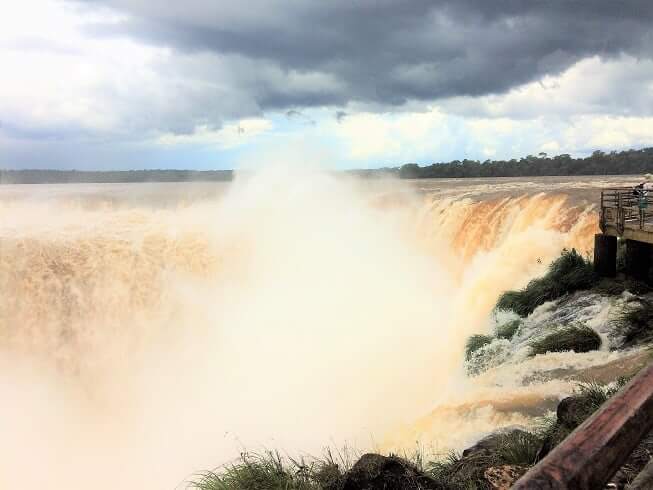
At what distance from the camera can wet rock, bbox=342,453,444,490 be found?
4266mm

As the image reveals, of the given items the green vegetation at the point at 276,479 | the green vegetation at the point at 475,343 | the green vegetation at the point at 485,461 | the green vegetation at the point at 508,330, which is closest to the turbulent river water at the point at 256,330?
the green vegetation at the point at 475,343

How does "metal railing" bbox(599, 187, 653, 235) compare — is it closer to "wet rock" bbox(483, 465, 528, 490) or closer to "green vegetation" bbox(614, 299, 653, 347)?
"green vegetation" bbox(614, 299, 653, 347)

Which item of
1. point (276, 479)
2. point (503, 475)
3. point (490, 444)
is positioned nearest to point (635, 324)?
point (490, 444)

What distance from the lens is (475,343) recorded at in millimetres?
12484

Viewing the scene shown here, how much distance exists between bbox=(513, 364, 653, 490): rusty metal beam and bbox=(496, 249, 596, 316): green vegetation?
38.0 ft

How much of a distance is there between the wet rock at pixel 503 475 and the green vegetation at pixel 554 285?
8.78 m

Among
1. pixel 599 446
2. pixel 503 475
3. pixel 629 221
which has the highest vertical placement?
pixel 599 446

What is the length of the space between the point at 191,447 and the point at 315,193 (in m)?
21.0

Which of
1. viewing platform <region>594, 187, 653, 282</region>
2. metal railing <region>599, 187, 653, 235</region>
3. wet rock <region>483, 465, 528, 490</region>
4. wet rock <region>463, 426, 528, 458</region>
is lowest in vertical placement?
wet rock <region>463, 426, 528, 458</region>

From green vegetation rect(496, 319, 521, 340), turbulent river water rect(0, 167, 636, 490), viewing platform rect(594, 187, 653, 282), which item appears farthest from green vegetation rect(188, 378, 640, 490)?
viewing platform rect(594, 187, 653, 282)

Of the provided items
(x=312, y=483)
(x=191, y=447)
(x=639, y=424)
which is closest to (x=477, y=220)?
(x=191, y=447)

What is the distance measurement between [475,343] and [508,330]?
2.65ft

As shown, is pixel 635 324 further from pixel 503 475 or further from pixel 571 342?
pixel 503 475

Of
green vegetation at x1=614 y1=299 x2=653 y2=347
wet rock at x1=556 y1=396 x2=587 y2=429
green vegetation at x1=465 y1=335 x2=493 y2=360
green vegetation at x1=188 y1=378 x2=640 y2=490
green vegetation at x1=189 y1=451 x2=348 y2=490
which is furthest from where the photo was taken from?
green vegetation at x1=465 y1=335 x2=493 y2=360
